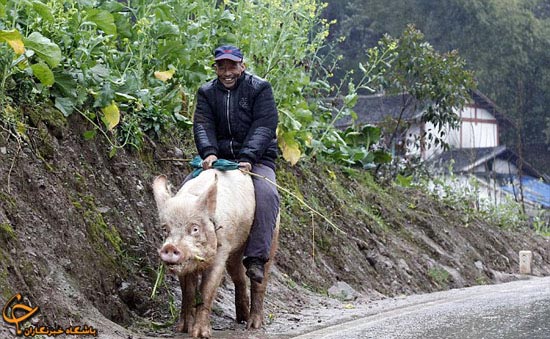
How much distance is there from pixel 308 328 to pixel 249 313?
1.77 feet

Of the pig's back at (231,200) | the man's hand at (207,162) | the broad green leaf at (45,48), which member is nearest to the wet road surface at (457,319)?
the pig's back at (231,200)

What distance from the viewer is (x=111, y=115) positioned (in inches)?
416

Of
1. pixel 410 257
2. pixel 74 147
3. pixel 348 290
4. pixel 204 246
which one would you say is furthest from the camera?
pixel 410 257

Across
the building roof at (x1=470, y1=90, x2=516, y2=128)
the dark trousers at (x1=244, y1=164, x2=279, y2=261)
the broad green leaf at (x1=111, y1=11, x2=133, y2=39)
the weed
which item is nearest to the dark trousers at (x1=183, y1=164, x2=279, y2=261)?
the dark trousers at (x1=244, y1=164, x2=279, y2=261)

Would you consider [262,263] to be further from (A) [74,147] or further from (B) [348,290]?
(B) [348,290]

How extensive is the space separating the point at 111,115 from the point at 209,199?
258cm

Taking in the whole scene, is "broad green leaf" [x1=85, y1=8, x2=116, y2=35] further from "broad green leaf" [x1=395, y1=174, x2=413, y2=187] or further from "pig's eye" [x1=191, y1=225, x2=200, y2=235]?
"broad green leaf" [x1=395, y1=174, x2=413, y2=187]

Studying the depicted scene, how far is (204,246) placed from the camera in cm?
829

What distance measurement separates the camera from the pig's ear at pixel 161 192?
8.45m

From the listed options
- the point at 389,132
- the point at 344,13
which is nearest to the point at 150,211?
the point at 389,132

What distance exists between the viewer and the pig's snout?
25.8 feet

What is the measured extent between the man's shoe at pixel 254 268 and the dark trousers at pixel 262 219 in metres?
0.04

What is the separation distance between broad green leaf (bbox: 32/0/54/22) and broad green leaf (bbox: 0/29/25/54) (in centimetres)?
97

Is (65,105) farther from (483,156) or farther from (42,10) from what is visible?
(483,156)
